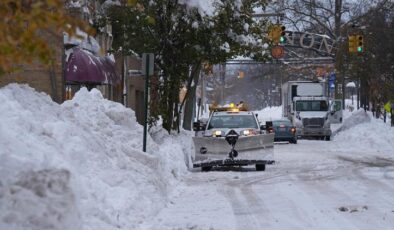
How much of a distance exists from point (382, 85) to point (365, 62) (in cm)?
391

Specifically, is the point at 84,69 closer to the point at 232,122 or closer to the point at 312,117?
the point at 232,122

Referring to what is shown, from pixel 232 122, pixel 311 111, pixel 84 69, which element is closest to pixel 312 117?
pixel 311 111

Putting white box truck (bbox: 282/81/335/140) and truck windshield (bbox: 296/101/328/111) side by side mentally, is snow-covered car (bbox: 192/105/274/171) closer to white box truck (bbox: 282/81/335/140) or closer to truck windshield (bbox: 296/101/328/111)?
white box truck (bbox: 282/81/335/140)

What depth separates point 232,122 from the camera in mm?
19547

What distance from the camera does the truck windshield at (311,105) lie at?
41031 mm

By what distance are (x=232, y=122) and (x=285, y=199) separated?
7.17 metres

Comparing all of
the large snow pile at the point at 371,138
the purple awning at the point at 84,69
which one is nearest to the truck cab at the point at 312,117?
the large snow pile at the point at 371,138

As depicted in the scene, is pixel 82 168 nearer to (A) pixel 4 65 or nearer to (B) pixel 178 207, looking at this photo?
(B) pixel 178 207

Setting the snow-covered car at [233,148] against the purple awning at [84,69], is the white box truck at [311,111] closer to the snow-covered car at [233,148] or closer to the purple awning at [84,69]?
the purple awning at [84,69]

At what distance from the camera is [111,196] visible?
9.71 m

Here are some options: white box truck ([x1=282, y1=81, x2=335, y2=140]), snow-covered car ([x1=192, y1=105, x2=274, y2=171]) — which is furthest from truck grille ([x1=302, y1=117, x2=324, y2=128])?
snow-covered car ([x1=192, y1=105, x2=274, y2=171])

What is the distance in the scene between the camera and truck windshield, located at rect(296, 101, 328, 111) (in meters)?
41.0

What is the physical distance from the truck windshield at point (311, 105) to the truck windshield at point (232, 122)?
853 inches

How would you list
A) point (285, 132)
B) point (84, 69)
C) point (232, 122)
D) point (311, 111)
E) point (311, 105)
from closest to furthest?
point (232, 122)
point (84, 69)
point (285, 132)
point (311, 111)
point (311, 105)
